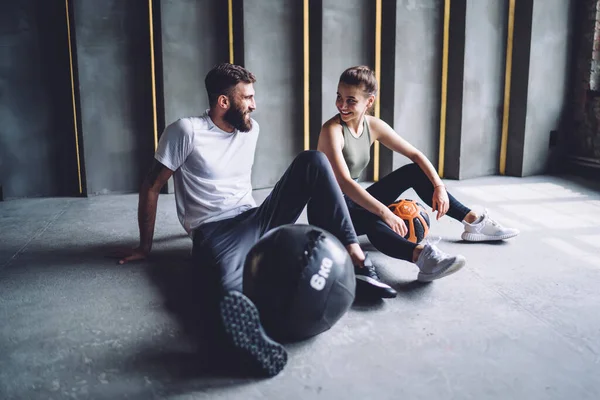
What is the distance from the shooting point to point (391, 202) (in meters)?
3.26

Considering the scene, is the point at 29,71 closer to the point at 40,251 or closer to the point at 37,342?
the point at 40,251

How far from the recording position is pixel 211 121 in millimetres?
2854

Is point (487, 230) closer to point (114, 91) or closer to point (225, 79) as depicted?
point (225, 79)

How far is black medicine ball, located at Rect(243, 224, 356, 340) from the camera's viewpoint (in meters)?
1.94

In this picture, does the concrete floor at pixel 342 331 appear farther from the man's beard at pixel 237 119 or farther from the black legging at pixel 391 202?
the man's beard at pixel 237 119

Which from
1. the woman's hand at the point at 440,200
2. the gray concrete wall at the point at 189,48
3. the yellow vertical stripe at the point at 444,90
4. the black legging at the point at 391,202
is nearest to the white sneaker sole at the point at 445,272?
the black legging at the point at 391,202

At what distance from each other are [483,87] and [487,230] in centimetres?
266

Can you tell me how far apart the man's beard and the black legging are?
0.73 metres

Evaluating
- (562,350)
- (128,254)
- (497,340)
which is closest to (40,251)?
(128,254)

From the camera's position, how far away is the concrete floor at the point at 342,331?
185 cm

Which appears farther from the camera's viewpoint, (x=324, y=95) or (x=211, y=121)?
(x=324, y=95)

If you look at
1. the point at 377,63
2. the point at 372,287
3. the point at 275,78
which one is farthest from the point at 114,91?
the point at 372,287

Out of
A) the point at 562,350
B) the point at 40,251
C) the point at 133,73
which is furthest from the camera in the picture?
Answer: the point at 133,73

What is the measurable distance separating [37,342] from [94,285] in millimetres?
635
